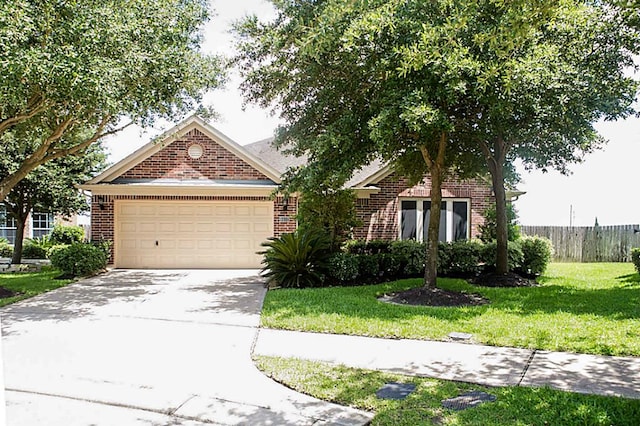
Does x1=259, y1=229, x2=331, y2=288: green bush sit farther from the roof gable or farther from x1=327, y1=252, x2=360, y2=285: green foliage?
the roof gable

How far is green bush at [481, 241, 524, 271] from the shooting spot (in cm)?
1392

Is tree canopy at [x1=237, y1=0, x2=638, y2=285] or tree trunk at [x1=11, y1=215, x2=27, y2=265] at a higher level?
tree canopy at [x1=237, y1=0, x2=638, y2=285]

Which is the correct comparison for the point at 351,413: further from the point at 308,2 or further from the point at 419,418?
the point at 308,2

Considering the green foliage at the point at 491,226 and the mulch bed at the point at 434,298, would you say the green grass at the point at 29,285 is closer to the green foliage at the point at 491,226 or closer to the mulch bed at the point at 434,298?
the mulch bed at the point at 434,298

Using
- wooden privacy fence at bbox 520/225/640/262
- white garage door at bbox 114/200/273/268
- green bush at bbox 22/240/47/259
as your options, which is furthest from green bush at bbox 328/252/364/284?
green bush at bbox 22/240/47/259

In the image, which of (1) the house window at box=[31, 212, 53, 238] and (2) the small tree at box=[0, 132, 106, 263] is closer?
(2) the small tree at box=[0, 132, 106, 263]

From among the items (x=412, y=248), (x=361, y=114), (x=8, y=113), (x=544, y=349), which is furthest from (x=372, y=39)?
(x=8, y=113)

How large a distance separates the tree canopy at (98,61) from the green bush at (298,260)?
433 cm

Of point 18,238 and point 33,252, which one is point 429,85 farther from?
point 33,252

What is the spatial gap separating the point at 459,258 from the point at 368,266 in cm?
274

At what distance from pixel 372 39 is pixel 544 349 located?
5739mm

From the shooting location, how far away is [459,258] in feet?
46.5

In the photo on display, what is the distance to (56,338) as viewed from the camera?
729 centimetres

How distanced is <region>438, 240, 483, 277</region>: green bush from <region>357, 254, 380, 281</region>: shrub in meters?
1.96
